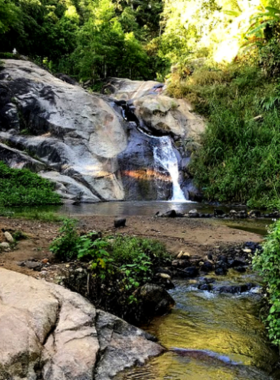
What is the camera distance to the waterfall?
16.5 meters

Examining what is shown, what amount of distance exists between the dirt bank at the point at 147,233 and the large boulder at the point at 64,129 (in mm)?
6325

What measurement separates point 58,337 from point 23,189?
1145 centimetres

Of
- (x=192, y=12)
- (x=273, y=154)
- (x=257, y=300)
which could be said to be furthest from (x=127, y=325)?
(x=192, y=12)

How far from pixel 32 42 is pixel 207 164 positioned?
19.1 metres

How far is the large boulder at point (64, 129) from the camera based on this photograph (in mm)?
16344

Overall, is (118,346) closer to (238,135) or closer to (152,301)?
(152,301)

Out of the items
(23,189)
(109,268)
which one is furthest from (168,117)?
(109,268)

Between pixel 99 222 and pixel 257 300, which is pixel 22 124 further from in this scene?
pixel 257 300

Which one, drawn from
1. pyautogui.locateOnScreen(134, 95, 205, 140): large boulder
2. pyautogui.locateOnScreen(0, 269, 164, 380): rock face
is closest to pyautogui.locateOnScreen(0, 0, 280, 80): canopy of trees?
pyautogui.locateOnScreen(134, 95, 205, 140): large boulder

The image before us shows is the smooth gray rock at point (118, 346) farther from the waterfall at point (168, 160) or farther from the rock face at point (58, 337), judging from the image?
the waterfall at point (168, 160)

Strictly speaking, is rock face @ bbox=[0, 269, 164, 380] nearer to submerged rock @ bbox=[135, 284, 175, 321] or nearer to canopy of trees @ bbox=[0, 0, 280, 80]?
submerged rock @ bbox=[135, 284, 175, 321]

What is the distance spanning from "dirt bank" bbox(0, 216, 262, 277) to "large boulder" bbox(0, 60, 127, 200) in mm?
6325

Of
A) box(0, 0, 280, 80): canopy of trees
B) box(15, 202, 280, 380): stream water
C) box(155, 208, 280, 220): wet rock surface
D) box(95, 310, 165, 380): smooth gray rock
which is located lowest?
box(155, 208, 280, 220): wet rock surface

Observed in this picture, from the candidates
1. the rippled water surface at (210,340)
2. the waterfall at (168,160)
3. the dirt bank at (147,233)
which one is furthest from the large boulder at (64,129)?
the rippled water surface at (210,340)
